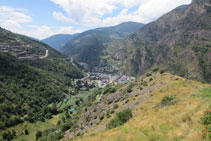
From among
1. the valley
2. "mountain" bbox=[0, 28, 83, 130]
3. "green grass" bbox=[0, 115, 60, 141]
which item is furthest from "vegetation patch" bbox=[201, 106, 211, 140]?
"mountain" bbox=[0, 28, 83, 130]

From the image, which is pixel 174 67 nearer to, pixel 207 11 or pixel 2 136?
pixel 207 11

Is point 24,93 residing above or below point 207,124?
below

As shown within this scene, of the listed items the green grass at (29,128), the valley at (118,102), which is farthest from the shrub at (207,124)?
the green grass at (29,128)

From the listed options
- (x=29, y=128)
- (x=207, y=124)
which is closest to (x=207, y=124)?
(x=207, y=124)

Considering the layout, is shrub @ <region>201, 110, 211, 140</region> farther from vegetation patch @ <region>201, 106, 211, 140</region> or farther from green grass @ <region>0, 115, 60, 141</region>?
green grass @ <region>0, 115, 60, 141</region>

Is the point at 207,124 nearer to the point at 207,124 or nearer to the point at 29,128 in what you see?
the point at 207,124

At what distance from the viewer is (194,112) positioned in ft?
45.5

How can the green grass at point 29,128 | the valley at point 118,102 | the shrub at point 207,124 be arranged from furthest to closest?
the green grass at point 29,128, the valley at point 118,102, the shrub at point 207,124

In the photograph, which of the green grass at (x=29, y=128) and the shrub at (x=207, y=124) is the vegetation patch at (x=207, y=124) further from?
the green grass at (x=29, y=128)

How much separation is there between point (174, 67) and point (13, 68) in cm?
19460

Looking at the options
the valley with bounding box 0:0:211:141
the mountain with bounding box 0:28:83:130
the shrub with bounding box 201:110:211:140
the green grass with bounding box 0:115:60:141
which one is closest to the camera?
the shrub with bounding box 201:110:211:140

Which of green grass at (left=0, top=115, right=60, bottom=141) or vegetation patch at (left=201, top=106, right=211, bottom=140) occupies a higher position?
vegetation patch at (left=201, top=106, right=211, bottom=140)

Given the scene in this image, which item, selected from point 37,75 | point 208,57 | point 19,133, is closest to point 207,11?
point 208,57

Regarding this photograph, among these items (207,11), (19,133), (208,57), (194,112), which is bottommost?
(19,133)
